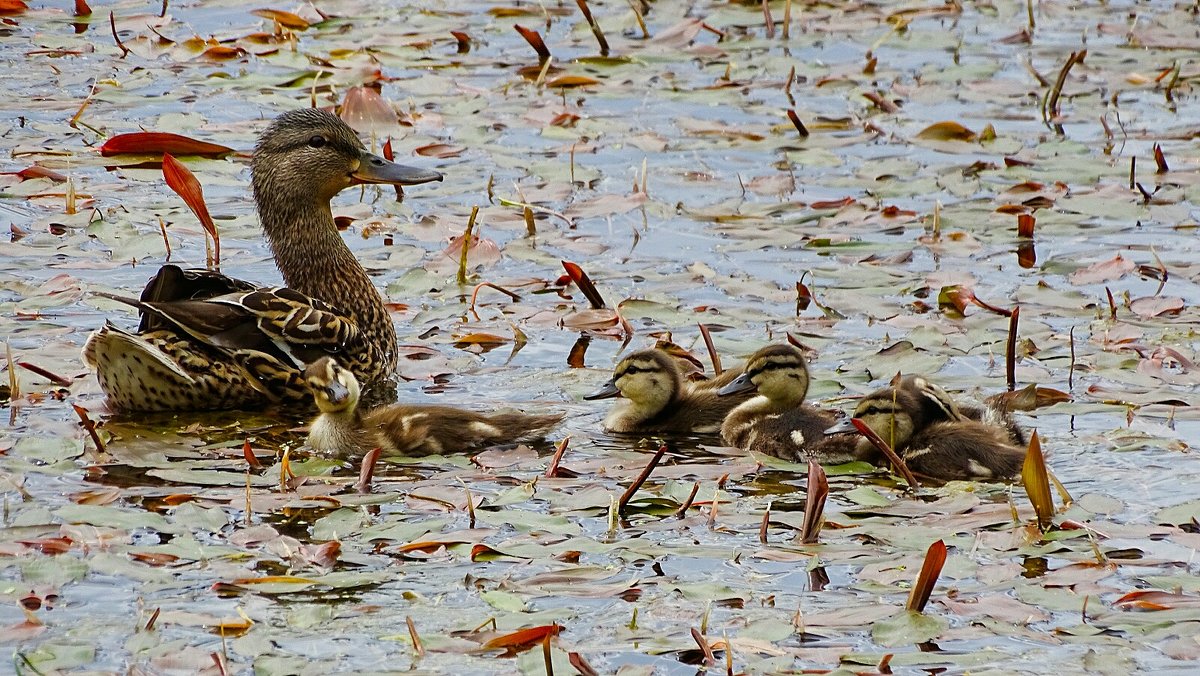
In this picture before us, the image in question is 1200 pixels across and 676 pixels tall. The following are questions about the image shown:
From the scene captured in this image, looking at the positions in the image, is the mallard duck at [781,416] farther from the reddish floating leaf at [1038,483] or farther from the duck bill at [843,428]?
the reddish floating leaf at [1038,483]

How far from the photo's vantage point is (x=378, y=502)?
511cm

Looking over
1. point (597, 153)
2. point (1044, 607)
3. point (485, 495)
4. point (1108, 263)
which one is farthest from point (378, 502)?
point (597, 153)

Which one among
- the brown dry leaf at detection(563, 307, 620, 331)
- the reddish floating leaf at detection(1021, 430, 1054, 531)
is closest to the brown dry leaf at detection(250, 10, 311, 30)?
the brown dry leaf at detection(563, 307, 620, 331)

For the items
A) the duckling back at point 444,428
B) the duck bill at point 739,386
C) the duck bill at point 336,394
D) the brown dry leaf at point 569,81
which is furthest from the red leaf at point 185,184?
the brown dry leaf at point 569,81

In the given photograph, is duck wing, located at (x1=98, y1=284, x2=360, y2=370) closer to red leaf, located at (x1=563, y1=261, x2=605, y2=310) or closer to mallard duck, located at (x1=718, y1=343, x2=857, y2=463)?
red leaf, located at (x1=563, y1=261, x2=605, y2=310)

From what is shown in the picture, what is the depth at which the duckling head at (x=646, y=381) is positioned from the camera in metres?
6.02

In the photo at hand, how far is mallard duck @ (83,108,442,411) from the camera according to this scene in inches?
241

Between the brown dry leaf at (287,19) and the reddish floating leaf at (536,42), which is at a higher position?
the reddish floating leaf at (536,42)

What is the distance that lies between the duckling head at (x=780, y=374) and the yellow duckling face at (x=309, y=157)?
2002 millimetres

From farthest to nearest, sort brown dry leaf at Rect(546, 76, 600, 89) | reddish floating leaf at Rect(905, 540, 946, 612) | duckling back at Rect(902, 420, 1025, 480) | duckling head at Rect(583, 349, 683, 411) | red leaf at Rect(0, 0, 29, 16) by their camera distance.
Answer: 1. red leaf at Rect(0, 0, 29, 16)
2. brown dry leaf at Rect(546, 76, 600, 89)
3. duckling head at Rect(583, 349, 683, 411)
4. duckling back at Rect(902, 420, 1025, 480)
5. reddish floating leaf at Rect(905, 540, 946, 612)

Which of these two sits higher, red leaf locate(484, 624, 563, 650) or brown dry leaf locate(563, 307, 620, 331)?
red leaf locate(484, 624, 563, 650)

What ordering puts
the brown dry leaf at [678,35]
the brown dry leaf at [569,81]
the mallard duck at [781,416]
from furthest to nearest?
the brown dry leaf at [678,35] → the brown dry leaf at [569,81] → the mallard duck at [781,416]

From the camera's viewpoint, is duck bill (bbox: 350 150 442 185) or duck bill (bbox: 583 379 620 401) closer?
duck bill (bbox: 583 379 620 401)

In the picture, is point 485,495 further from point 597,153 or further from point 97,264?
point 597,153
